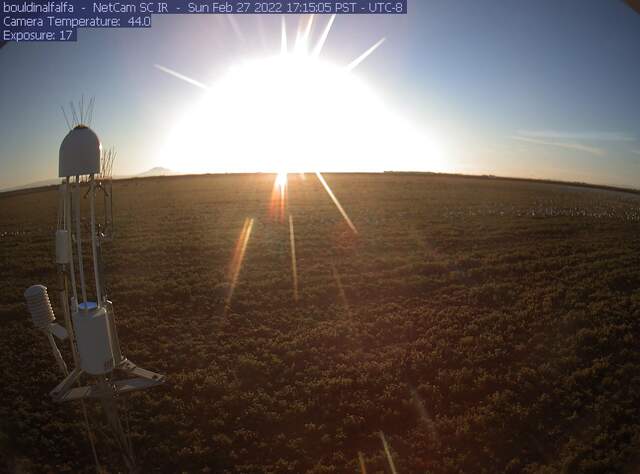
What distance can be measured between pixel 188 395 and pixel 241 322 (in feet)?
12.5

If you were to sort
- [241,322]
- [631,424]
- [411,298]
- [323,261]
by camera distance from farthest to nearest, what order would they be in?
1. [323,261]
2. [411,298]
3. [241,322]
4. [631,424]

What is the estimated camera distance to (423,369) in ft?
29.0

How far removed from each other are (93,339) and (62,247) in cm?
170

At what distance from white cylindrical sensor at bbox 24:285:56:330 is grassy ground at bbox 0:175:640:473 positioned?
1812 millimetres

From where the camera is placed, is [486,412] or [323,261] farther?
[323,261]

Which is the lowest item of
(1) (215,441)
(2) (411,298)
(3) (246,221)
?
(1) (215,441)

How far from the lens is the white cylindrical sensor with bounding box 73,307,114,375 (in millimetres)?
6492

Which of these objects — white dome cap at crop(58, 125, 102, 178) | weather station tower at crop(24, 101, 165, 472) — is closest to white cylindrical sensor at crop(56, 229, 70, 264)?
weather station tower at crop(24, 101, 165, 472)

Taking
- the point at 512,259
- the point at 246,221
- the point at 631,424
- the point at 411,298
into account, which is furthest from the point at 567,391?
the point at 246,221

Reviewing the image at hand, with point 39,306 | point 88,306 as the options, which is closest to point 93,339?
point 88,306

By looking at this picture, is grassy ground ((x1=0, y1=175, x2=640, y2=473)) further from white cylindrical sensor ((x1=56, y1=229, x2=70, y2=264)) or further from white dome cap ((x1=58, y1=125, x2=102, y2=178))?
white dome cap ((x1=58, y1=125, x2=102, y2=178))

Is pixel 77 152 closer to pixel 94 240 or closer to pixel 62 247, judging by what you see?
pixel 94 240

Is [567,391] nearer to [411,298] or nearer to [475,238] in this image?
[411,298]

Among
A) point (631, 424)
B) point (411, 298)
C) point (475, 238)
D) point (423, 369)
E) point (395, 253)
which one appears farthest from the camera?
point (475, 238)
